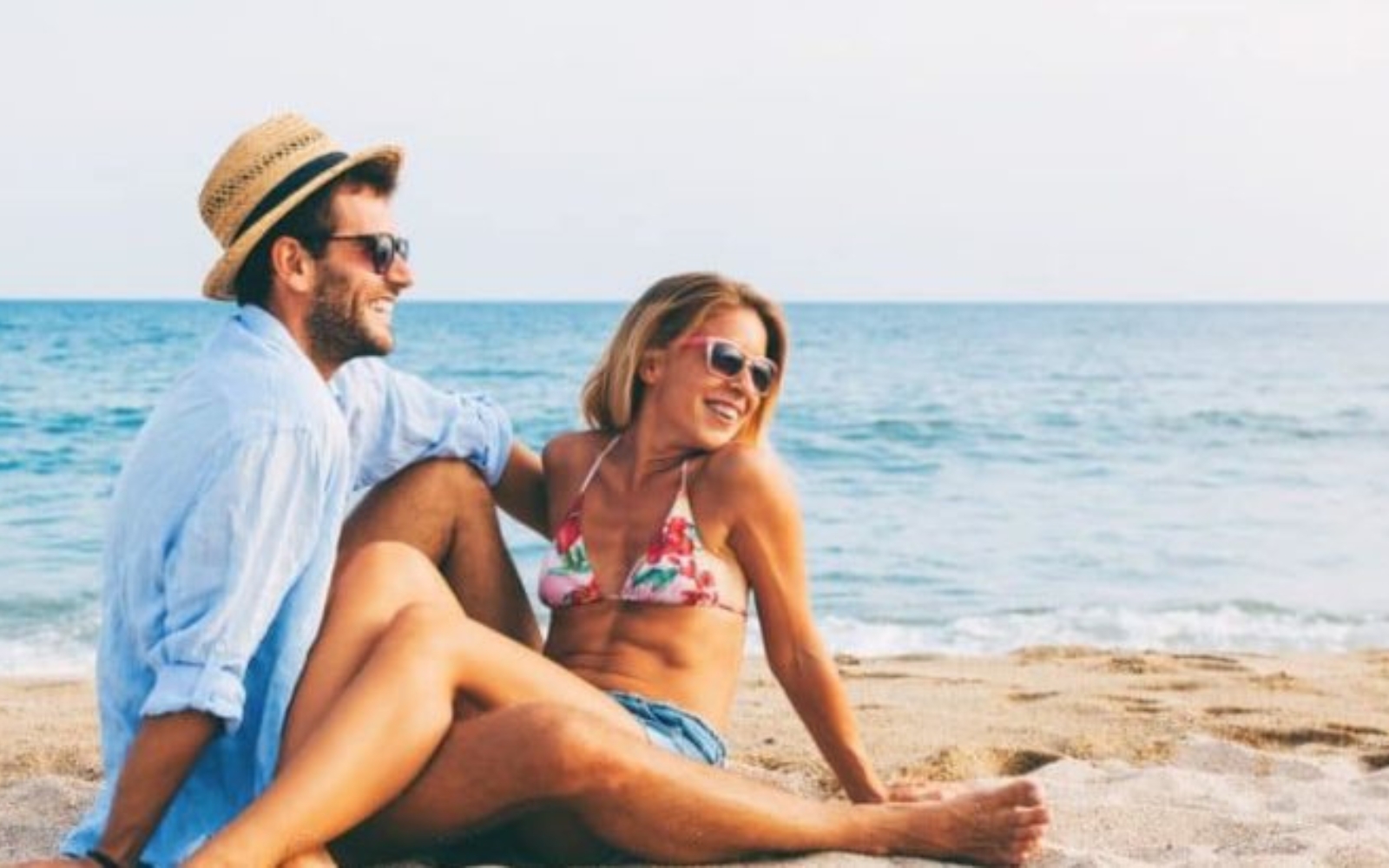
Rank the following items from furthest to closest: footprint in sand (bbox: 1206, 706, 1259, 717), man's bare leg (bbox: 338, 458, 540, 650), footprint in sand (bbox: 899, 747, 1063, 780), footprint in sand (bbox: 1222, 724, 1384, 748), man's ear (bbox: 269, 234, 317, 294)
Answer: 1. footprint in sand (bbox: 1206, 706, 1259, 717)
2. footprint in sand (bbox: 1222, 724, 1384, 748)
3. footprint in sand (bbox: 899, 747, 1063, 780)
4. man's bare leg (bbox: 338, 458, 540, 650)
5. man's ear (bbox: 269, 234, 317, 294)

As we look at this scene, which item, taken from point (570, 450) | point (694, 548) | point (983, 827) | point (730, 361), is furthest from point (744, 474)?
point (983, 827)

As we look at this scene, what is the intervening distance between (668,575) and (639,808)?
60 centimetres

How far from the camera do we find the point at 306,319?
11.3 feet

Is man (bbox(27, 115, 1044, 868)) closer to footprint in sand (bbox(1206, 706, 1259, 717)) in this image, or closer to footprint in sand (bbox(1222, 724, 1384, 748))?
footprint in sand (bbox(1222, 724, 1384, 748))

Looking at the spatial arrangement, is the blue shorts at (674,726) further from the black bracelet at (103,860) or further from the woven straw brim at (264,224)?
the woven straw brim at (264,224)

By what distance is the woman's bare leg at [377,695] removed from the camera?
3.14 m

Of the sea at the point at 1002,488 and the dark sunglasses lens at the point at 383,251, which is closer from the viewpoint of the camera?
the dark sunglasses lens at the point at 383,251

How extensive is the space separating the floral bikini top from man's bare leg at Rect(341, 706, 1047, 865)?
1.45 ft

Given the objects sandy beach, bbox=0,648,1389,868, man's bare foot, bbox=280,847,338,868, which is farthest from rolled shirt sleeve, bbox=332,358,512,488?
sandy beach, bbox=0,648,1389,868

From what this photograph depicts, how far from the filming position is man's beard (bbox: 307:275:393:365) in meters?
3.44

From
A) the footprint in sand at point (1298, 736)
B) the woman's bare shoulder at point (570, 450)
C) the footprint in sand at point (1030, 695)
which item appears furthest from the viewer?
the footprint in sand at point (1030, 695)

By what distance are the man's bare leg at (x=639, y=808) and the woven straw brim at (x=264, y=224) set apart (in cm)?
101

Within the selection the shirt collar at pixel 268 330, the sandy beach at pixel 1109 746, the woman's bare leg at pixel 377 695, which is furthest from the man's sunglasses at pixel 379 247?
the sandy beach at pixel 1109 746

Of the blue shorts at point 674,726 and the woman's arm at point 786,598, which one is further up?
the woman's arm at point 786,598
